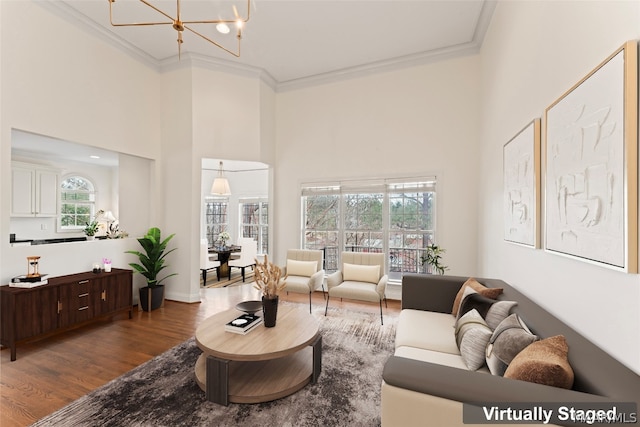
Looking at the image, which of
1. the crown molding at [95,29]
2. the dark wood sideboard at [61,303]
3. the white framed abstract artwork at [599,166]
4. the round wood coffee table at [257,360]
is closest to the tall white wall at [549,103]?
the white framed abstract artwork at [599,166]

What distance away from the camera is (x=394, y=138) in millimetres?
4578

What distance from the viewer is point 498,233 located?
3.04 meters

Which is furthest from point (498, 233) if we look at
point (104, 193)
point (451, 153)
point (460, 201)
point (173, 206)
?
point (104, 193)

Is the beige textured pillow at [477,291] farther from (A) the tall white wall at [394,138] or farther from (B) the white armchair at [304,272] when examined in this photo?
(B) the white armchair at [304,272]

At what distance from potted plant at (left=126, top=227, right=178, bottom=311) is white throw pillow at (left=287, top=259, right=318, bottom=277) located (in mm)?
1958

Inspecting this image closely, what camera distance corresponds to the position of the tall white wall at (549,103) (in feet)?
3.90

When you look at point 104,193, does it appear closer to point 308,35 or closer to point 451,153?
point 308,35

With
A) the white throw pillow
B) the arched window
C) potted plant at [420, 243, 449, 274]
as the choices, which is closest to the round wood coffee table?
the white throw pillow

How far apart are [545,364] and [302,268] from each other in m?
3.45

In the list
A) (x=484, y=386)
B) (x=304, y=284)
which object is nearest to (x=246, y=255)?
(x=304, y=284)

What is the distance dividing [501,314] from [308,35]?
415 cm

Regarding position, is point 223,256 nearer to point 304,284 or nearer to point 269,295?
point 304,284

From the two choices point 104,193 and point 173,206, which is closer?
point 173,206

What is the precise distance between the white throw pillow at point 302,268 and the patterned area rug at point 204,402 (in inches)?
66.1
